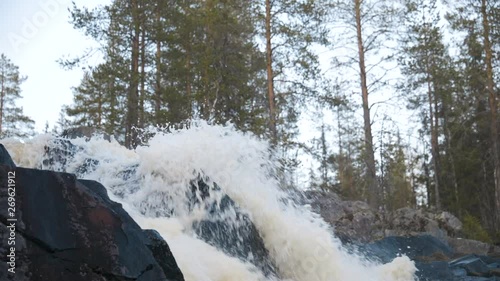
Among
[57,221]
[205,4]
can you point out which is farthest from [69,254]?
[205,4]

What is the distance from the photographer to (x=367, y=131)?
16891 mm

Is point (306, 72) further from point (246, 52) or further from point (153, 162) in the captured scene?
point (153, 162)

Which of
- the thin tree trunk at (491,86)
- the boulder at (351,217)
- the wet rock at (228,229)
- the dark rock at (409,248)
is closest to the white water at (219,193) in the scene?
the wet rock at (228,229)

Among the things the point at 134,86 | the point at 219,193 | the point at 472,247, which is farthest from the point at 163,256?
the point at 134,86

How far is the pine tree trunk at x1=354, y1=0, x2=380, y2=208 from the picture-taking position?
52.9 ft

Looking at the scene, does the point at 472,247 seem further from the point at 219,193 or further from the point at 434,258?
the point at 219,193

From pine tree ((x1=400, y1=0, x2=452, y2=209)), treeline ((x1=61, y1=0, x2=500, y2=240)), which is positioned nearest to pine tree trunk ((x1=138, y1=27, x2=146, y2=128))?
treeline ((x1=61, y1=0, x2=500, y2=240))

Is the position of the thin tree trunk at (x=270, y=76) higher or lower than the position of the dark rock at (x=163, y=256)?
higher

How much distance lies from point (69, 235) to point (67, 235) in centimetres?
1

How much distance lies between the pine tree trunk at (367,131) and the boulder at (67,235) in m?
12.6

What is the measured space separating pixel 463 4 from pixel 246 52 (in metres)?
7.34

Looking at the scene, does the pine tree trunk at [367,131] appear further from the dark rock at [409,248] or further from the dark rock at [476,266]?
the dark rock at [476,266]

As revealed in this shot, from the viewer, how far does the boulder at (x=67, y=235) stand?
365cm

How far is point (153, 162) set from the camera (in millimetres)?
6996
